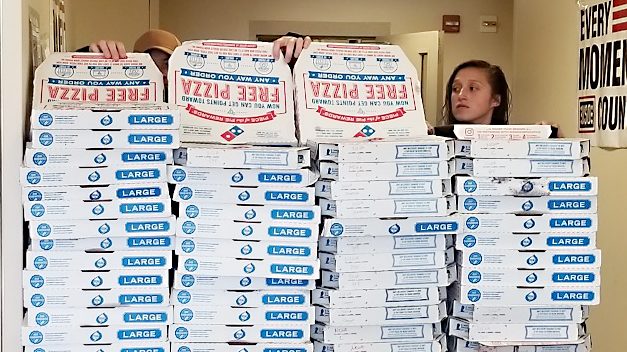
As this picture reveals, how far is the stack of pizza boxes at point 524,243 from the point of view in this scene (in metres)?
1.80

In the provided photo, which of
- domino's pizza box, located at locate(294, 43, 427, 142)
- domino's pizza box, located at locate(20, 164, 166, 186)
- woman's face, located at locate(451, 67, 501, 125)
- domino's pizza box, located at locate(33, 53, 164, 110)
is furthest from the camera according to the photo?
woman's face, located at locate(451, 67, 501, 125)

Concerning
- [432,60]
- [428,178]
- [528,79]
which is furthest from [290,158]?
[432,60]

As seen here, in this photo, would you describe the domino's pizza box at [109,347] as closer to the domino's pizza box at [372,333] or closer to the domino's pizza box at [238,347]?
the domino's pizza box at [238,347]

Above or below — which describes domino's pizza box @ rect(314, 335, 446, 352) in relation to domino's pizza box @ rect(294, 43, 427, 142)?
below

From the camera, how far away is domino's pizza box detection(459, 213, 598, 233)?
1.80m

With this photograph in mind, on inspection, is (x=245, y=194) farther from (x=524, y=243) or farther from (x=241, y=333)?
(x=524, y=243)

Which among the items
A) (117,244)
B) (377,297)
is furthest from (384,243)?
(117,244)

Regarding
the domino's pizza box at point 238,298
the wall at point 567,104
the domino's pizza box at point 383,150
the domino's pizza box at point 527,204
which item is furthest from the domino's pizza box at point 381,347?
the wall at point 567,104

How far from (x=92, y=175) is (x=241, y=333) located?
1.57 ft

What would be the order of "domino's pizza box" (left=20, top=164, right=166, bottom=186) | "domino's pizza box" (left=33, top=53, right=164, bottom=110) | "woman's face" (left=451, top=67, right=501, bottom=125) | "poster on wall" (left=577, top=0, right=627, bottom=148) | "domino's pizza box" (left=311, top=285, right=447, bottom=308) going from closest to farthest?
"domino's pizza box" (left=20, top=164, right=166, bottom=186), "domino's pizza box" (left=311, top=285, right=447, bottom=308), "domino's pizza box" (left=33, top=53, right=164, bottom=110), "woman's face" (left=451, top=67, right=501, bottom=125), "poster on wall" (left=577, top=0, right=627, bottom=148)

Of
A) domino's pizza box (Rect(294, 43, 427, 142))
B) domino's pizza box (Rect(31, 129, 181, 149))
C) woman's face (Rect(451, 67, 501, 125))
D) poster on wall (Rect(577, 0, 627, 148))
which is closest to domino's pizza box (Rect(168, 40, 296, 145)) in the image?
domino's pizza box (Rect(294, 43, 427, 142))

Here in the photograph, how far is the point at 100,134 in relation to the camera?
1689mm

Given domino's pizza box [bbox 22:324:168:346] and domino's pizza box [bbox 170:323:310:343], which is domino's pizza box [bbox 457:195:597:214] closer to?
domino's pizza box [bbox 170:323:310:343]

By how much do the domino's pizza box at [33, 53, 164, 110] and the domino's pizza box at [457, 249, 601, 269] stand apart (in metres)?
0.83
